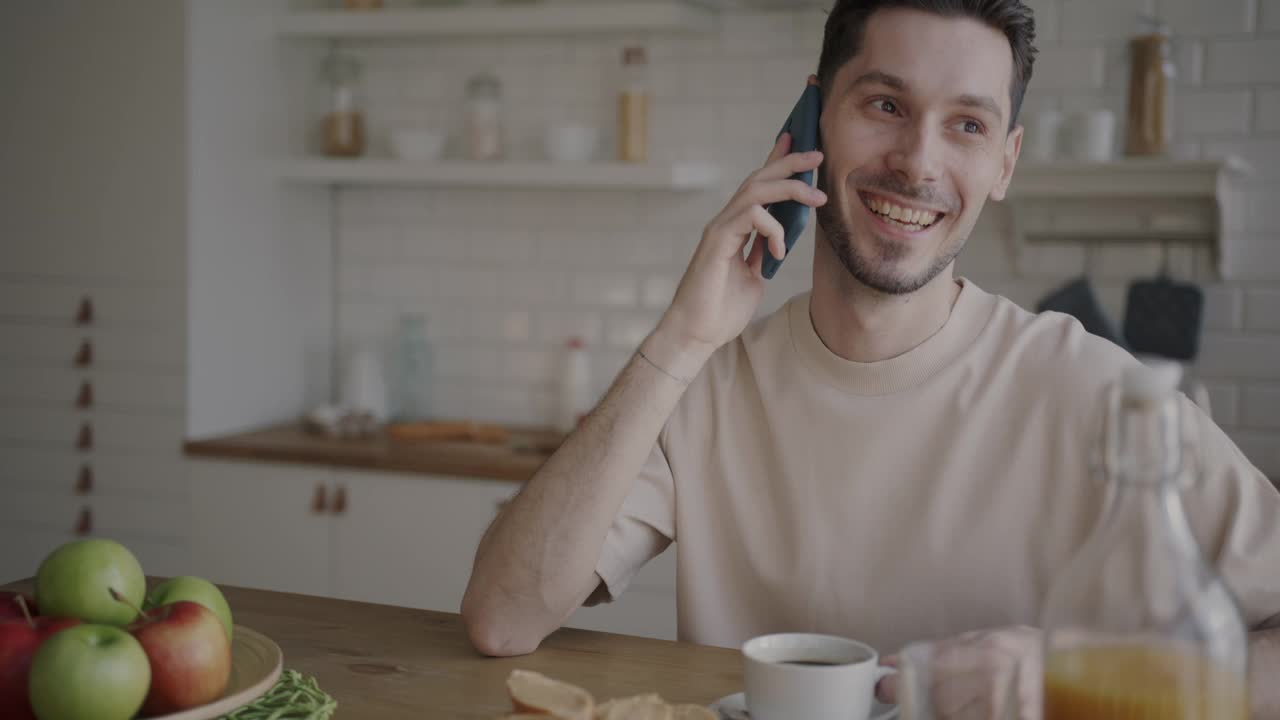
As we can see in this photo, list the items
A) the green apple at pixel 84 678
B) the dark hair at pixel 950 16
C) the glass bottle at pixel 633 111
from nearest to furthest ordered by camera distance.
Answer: the green apple at pixel 84 678, the dark hair at pixel 950 16, the glass bottle at pixel 633 111

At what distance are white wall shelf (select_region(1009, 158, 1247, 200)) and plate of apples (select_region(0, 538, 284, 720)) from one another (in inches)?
100

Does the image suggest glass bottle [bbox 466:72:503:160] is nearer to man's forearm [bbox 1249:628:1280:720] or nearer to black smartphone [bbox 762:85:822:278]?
black smartphone [bbox 762:85:822:278]

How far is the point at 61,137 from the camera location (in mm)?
3789

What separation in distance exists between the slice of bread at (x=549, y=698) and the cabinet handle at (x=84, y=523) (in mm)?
3016

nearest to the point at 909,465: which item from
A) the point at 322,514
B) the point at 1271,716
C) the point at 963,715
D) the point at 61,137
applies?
the point at 1271,716

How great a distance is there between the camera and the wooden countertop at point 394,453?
3445 millimetres

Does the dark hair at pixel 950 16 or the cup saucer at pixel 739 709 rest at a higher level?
the dark hair at pixel 950 16

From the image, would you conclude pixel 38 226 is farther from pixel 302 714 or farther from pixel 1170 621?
Answer: pixel 1170 621

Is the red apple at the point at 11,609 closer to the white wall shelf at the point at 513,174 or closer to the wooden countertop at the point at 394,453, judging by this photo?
the wooden countertop at the point at 394,453

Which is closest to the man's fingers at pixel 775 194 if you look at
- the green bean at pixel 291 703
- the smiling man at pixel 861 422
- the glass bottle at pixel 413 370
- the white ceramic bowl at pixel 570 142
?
the smiling man at pixel 861 422

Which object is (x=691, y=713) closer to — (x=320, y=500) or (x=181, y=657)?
(x=181, y=657)

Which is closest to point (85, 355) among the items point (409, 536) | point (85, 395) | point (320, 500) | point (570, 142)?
point (85, 395)

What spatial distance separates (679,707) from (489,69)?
313 cm

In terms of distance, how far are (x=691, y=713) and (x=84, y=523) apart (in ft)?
10.2
